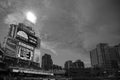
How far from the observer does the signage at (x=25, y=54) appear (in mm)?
43528

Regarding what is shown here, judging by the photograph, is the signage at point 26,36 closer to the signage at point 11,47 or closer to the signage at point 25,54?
the signage at point 11,47

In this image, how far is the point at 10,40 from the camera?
4034cm

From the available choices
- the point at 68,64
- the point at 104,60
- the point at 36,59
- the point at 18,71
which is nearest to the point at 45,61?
the point at 68,64

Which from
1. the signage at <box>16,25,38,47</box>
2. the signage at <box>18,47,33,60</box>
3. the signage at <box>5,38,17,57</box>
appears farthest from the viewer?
the signage at <box>16,25,38,47</box>

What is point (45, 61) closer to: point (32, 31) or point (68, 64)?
point (68, 64)

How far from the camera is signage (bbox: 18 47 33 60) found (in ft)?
143

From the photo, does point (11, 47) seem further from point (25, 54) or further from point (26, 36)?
point (26, 36)

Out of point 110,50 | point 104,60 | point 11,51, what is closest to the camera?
point 11,51

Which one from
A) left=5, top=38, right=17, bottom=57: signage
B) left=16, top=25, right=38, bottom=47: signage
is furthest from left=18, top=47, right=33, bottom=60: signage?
left=16, top=25, right=38, bottom=47: signage

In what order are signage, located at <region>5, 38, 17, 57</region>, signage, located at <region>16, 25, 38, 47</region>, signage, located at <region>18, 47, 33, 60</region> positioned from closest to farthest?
signage, located at <region>5, 38, 17, 57</region> < signage, located at <region>18, 47, 33, 60</region> < signage, located at <region>16, 25, 38, 47</region>

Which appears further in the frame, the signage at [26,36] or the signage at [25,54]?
the signage at [26,36]

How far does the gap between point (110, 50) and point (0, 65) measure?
194164mm

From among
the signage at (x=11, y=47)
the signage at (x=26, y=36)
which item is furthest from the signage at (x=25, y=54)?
the signage at (x=26, y=36)

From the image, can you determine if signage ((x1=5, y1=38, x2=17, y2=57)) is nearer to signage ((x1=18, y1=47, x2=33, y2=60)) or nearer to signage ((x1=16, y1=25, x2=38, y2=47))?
signage ((x1=18, y1=47, x2=33, y2=60))
